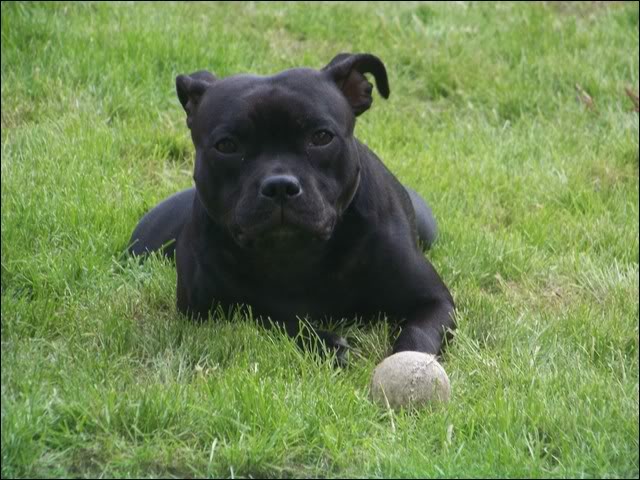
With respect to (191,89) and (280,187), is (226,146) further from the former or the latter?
(191,89)

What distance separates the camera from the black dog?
16.4 ft

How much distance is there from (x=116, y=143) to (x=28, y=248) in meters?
1.66

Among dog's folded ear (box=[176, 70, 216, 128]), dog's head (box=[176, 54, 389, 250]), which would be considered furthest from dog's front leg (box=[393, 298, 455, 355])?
dog's folded ear (box=[176, 70, 216, 128])

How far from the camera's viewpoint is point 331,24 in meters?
9.59

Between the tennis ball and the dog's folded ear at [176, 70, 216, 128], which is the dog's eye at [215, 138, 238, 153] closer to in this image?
the dog's folded ear at [176, 70, 216, 128]

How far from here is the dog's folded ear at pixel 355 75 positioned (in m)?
5.47

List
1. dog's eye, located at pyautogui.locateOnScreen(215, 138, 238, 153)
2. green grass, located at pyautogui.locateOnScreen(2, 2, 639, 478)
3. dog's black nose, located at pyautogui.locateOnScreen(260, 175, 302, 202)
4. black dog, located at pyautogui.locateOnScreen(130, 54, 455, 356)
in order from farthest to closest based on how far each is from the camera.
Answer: dog's eye, located at pyautogui.locateOnScreen(215, 138, 238, 153) < black dog, located at pyautogui.locateOnScreen(130, 54, 455, 356) < dog's black nose, located at pyautogui.locateOnScreen(260, 175, 302, 202) < green grass, located at pyautogui.locateOnScreen(2, 2, 639, 478)

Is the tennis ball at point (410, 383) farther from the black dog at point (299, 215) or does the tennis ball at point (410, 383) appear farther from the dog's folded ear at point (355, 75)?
the dog's folded ear at point (355, 75)

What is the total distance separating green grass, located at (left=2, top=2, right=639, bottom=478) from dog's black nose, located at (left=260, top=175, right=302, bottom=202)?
0.61 m

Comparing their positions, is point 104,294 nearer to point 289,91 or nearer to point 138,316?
point 138,316

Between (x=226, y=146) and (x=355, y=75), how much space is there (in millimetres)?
811

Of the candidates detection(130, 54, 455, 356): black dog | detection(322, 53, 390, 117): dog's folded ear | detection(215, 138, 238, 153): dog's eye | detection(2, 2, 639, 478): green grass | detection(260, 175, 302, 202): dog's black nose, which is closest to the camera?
detection(2, 2, 639, 478): green grass

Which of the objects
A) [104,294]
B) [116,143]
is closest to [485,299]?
[104,294]

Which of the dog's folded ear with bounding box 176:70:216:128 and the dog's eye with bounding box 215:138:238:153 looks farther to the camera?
the dog's folded ear with bounding box 176:70:216:128
